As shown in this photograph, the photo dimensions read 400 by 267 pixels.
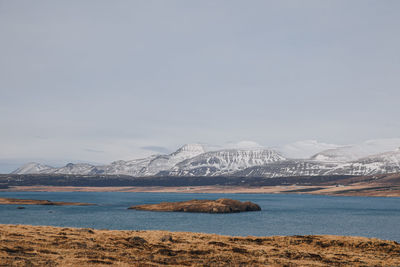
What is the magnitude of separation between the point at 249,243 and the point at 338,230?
2000 inches

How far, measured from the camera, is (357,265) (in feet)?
132

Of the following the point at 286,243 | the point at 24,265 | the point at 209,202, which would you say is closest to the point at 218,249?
the point at 286,243

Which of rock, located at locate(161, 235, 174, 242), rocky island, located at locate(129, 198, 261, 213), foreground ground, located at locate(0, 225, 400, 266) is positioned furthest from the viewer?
rocky island, located at locate(129, 198, 261, 213)

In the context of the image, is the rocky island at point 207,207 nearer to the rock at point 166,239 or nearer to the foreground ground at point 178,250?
the foreground ground at point 178,250

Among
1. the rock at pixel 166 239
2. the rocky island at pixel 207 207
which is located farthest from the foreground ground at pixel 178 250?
the rocky island at pixel 207 207

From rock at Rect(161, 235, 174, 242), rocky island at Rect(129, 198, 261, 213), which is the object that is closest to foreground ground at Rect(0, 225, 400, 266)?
rock at Rect(161, 235, 174, 242)

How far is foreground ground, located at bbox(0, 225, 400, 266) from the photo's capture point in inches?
1431

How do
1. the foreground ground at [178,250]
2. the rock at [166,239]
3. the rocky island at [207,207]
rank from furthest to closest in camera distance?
the rocky island at [207,207], the rock at [166,239], the foreground ground at [178,250]

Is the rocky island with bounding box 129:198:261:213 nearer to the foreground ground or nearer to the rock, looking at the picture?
the foreground ground

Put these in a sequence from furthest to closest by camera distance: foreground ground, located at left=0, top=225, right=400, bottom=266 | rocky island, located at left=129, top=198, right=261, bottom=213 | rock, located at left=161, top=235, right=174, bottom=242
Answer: rocky island, located at left=129, top=198, right=261, bottom=213 < rock, located at left=161, top=235, right=174, bottom=242 < foreground ground, located at left=0, top=225, right=400, bottom=266

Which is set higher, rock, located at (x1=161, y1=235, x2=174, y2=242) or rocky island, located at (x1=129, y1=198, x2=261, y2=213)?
rock, located at (x1=161, y1=235, x2=174, y2=242)

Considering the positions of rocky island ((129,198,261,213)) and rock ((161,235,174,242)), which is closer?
rock ((161,235,174,242))

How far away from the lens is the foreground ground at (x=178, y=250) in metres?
36.3

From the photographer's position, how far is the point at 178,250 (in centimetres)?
4328
